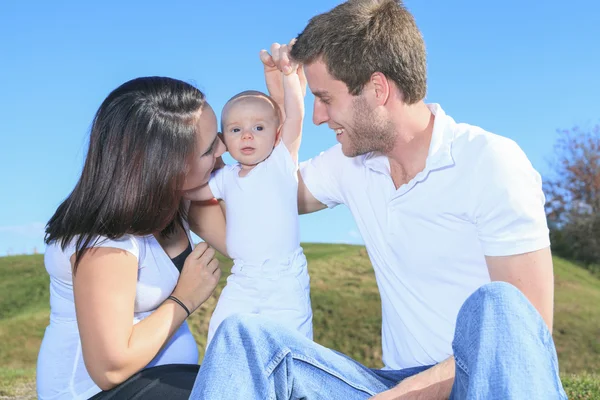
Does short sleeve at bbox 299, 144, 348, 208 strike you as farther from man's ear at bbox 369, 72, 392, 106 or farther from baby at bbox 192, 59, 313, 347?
man's ear at bbox 369, 72, 392, 106

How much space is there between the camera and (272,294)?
3551mm

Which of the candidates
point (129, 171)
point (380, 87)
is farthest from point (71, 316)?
point (380, 87)

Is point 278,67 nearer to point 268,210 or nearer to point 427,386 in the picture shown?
point 268,210

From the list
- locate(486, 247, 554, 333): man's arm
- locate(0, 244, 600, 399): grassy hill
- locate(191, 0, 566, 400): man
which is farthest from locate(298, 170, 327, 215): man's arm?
locate(0, 244, 600, 399): grassy hill

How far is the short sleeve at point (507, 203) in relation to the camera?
9.65 feet

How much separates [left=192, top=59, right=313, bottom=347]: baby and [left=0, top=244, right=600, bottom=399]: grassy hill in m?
8.36

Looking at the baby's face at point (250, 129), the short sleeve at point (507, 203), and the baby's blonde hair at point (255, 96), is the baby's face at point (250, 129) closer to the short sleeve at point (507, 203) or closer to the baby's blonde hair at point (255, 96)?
the baby's blonde hair at point (255, 96)

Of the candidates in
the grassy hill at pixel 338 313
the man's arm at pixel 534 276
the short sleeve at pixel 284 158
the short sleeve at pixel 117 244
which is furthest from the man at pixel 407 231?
the grassy hill at pixel 338 313

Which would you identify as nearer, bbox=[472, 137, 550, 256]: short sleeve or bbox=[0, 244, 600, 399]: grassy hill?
bbox=[472, 137, 550, 256]: short sleeve

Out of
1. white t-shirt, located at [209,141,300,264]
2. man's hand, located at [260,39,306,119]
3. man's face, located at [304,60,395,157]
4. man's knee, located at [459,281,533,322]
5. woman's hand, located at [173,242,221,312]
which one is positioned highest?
man's hand, located at [260,39,306,119]

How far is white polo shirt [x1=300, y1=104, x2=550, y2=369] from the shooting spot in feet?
9.78

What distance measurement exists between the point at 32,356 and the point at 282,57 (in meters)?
9.72

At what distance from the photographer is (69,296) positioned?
3.17m

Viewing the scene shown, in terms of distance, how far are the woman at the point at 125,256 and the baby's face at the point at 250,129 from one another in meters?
0.26
